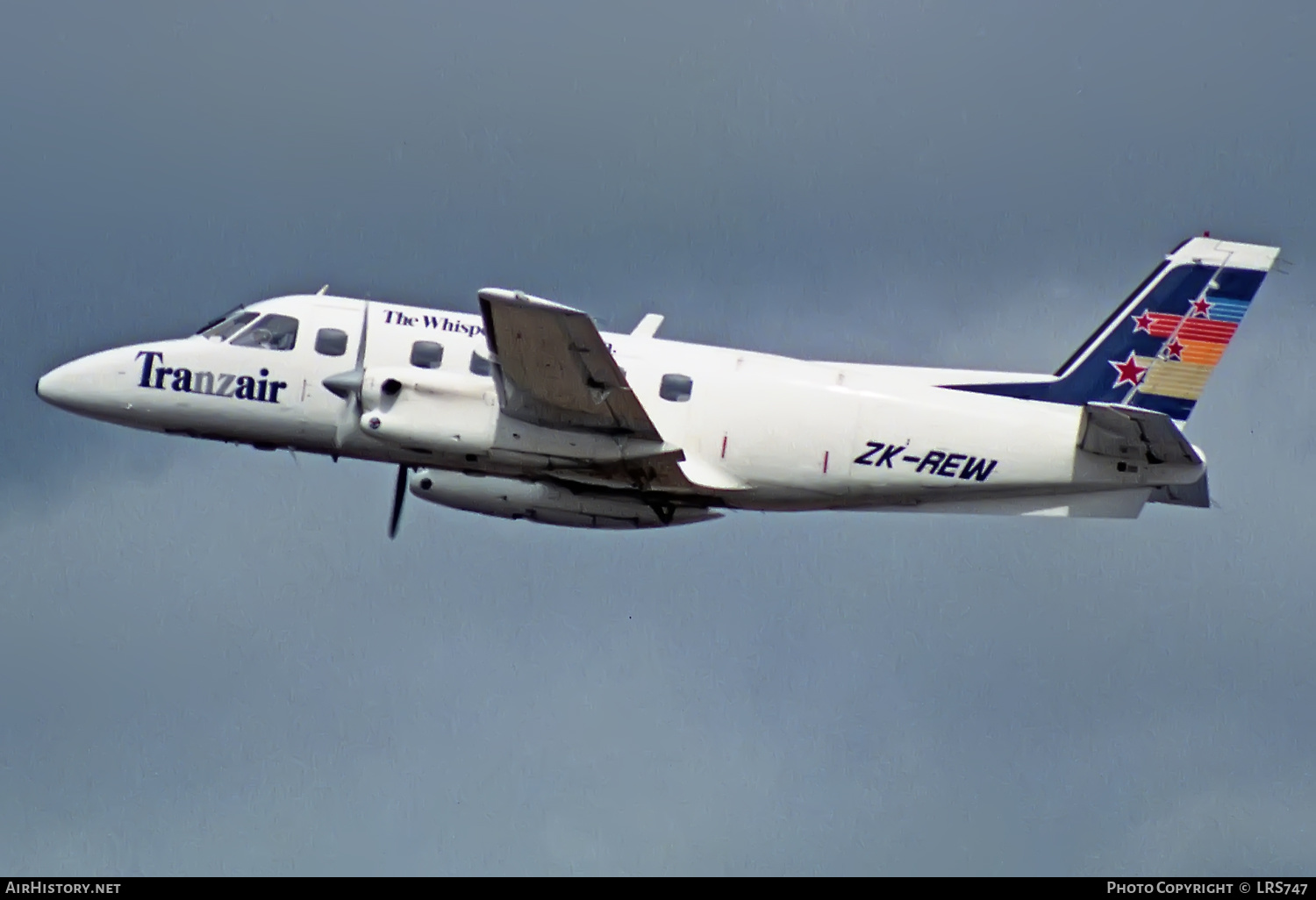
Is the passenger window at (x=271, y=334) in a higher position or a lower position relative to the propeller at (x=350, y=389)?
higher

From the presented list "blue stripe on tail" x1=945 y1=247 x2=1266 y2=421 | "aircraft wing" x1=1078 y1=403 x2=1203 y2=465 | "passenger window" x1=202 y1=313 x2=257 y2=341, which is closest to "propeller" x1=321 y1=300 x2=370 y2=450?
"passenger window" x1=202 y1=313 x2=257 y2=341

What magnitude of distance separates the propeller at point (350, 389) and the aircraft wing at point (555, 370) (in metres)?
2.22

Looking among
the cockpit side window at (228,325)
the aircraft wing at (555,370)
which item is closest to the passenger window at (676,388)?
the aircraft wing at (555,370)

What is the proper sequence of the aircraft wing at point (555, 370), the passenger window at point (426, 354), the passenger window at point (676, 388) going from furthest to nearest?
the passenger window at point (426, 354) → the passenger window at point (676, 388) → the aircraft wing at point (555, 370)

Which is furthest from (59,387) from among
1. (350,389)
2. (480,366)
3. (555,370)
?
(555,370)

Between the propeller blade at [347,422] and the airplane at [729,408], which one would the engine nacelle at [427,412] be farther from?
the propeller blade at [347,422]

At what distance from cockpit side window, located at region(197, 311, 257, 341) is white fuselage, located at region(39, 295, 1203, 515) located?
81 centimetres

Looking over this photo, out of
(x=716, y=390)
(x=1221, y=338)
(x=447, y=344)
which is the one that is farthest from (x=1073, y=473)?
(x=447, y=344)

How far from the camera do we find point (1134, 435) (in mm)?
27812

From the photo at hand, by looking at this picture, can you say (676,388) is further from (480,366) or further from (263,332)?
(263,332)

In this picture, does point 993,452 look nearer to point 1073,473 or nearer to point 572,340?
point 1073,473

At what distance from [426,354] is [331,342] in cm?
165

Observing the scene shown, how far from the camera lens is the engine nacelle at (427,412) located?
28.3 metres

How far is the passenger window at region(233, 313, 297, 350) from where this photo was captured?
98.2 feet
